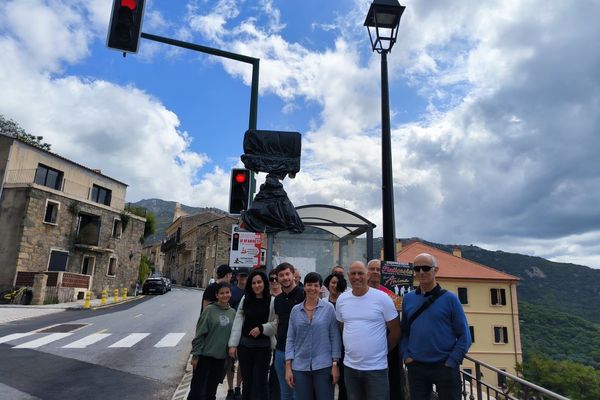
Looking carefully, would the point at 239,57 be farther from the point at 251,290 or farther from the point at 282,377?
the point at 282,377

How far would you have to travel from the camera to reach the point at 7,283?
2439cm

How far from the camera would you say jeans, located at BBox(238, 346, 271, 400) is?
443 centimetres

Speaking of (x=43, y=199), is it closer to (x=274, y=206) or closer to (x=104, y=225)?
(x=104, y=225)

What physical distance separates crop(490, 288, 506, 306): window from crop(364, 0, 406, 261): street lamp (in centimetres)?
3945

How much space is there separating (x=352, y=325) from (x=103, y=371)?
6620 mm

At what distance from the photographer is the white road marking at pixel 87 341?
10.5 m

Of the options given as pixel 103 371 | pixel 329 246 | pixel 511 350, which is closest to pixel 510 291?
pixel 511 350

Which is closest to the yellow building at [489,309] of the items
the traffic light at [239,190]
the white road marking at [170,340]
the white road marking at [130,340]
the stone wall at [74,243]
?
the stone wall at [74,243]

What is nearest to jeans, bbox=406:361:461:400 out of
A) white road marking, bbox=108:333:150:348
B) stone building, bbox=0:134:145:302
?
white road marking, bbox=108:333:150:348

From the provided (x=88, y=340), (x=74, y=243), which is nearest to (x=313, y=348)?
(x=88, y=340)

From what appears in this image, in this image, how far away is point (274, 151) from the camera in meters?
5.63

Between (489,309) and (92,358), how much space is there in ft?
127

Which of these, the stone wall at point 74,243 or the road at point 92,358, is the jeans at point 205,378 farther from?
the stone wall at point 74,243

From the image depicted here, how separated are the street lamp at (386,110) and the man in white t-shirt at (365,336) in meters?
1.59
